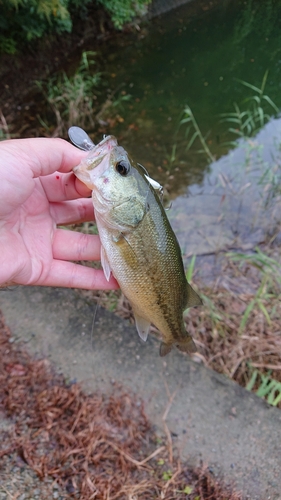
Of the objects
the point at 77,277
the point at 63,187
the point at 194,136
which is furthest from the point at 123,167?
the point at 194,136

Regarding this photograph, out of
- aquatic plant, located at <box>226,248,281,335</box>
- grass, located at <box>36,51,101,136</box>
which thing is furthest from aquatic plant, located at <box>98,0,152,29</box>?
aquatic plant, located at <box>226,248,281,335</box>

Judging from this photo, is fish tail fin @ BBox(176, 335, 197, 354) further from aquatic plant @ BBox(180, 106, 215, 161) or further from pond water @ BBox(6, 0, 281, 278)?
aquatic plant @ BBox(180, 106, 215, 161)

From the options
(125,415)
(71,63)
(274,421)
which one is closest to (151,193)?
(125,415)

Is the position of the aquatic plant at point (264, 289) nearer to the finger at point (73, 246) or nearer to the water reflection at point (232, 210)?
the water reflection at point (232, 210)

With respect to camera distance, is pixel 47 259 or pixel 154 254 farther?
pixel 47 259

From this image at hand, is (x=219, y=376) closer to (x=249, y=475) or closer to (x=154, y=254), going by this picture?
(x=249, y=475)

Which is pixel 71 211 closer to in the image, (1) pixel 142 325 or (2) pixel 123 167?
(2) pixel 123 167

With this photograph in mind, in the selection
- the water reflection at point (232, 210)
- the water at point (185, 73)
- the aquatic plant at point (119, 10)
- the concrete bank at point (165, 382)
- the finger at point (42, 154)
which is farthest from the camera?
the aquatic plant at point (119, 10)

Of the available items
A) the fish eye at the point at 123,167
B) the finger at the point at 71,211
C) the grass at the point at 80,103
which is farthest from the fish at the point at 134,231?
the grass at the point at 80,103
